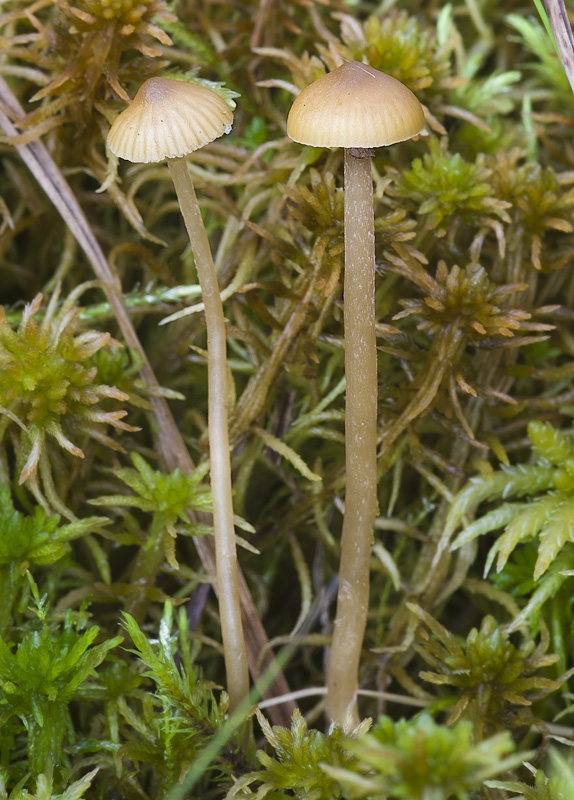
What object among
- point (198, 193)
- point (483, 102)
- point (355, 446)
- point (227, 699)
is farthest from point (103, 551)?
point (483, 102)

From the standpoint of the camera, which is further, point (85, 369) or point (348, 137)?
point (85, 369)

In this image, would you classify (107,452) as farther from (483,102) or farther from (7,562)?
(483,102)

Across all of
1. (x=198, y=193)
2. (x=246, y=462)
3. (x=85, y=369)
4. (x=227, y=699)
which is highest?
(x=198, y=193)

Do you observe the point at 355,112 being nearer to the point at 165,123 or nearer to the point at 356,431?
the point at 165,123

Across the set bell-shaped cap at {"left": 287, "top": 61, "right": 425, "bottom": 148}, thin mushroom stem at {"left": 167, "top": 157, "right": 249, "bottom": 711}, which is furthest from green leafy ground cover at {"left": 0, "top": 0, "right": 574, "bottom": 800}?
bell-shaped cap at {"left": 287, "top": 61, "right": 425, "bottom": 148}

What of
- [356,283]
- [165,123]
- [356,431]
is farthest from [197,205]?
[356,431]
